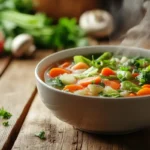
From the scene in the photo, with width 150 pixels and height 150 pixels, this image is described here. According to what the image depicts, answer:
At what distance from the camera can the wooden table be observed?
5.96ft

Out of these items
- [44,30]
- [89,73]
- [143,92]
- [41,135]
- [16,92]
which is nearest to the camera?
[143,92]

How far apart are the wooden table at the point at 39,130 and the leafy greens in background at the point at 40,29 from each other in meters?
0.86

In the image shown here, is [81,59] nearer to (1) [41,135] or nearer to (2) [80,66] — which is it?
(2) [80,66]

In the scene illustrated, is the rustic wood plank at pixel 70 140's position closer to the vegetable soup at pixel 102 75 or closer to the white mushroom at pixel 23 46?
the vegetable soup at pixel 102 75

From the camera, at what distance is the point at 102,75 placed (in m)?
1.98

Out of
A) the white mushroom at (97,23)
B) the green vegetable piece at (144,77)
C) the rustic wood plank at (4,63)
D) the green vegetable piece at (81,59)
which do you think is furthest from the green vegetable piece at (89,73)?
the white mushroom at (97,23)

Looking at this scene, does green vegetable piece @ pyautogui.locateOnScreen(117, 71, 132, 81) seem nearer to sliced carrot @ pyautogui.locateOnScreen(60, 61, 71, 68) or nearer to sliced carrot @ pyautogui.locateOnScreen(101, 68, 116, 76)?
sliced carrot @ pyautogui.locateOnScreen(101, 68, 116, 76)

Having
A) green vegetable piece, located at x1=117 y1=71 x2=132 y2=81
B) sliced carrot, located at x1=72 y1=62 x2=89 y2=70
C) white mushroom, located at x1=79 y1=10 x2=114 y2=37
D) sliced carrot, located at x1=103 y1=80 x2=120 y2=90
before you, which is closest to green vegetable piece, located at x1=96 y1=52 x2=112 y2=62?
sliced carrot, located at x1=72 y1=62 x2=89 y2=70

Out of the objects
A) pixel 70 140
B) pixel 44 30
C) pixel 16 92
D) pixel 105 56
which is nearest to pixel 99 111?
pixel 70 140

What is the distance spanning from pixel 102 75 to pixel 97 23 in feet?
5.09

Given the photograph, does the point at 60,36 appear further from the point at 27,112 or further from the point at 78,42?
the point at 27,112

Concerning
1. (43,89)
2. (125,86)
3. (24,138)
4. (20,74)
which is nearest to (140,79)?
(125,86)

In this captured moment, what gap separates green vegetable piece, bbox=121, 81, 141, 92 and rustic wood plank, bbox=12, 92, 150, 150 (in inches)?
8.5

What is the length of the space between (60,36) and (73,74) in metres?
1.30
